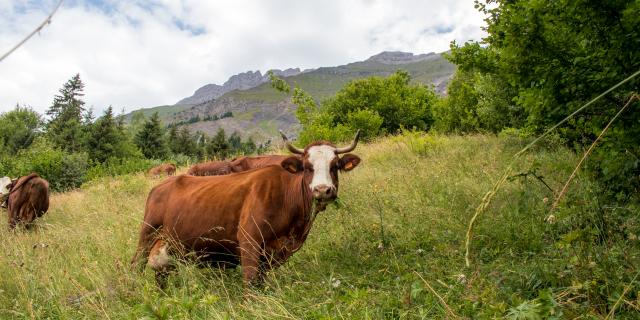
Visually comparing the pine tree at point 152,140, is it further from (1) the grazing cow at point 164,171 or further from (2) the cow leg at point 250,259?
(2) the cow leg at point 250,259

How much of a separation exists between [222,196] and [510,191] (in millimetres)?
4003

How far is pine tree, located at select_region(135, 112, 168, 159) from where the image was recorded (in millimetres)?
50625

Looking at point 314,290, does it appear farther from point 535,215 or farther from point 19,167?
point 19,167

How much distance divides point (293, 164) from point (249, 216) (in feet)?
2.72

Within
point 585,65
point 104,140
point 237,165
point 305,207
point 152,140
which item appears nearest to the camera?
point 585,65

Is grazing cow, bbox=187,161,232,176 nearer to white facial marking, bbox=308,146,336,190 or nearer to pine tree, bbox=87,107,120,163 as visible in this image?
white facial marking, bbox=308,146,336,190

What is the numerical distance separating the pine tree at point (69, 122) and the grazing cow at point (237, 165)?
3296 cm

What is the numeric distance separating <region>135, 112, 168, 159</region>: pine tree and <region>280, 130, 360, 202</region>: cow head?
158 ft

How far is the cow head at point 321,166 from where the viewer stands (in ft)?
15.5

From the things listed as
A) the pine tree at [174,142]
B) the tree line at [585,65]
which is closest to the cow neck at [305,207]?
the tree line at [585,65]

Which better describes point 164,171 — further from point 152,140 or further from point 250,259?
point 152,140

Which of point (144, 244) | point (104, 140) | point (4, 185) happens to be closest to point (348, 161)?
point (144, 244)

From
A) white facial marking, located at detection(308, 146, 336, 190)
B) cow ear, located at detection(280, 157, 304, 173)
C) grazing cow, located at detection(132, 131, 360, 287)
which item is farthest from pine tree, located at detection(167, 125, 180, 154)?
white facial marking, located at detection(308, 146, 336, 190)

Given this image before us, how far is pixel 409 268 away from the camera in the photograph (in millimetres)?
4062
